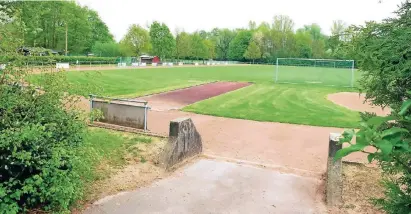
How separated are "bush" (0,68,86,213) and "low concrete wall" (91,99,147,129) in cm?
507

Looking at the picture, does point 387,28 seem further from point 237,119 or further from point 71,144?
point 237,119

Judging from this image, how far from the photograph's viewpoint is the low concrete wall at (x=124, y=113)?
10258 mm

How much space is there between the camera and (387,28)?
410cm

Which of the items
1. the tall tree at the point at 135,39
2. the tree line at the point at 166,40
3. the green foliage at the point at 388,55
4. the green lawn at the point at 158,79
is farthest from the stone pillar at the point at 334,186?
the tall tree at the point at 135,39

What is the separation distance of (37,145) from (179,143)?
3.52 metres

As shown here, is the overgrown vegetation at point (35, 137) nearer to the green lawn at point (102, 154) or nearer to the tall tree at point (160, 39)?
the green lawn at point (102, 154)

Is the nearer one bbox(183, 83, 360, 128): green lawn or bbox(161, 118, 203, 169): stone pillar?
bbox(161, 118, 203, 169): stone pillar

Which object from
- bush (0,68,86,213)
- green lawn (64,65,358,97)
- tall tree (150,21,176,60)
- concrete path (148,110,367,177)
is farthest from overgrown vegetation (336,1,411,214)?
tall tree (150,21,176,60)

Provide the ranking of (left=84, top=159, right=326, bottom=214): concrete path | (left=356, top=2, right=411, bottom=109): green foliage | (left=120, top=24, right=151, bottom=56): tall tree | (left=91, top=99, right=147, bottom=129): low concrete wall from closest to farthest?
(left=356, top=2, right=411, bottom=109): green foliage → (left=84, top=159, right=326, bottom=214): concrete path → (left=91, top=99, right=147, bottom=129): low concrete wall → (left=120, top=24, right=151, bottom=56): tall tree

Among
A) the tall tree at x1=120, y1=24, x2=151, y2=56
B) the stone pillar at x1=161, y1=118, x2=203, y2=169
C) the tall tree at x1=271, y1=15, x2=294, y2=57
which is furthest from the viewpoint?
the tall tree at x1=271, y1=15, x2=294, y2=57

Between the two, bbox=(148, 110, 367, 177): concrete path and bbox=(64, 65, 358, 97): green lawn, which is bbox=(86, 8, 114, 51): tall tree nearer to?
bbox=(64, 65, 358, 97): green lawn

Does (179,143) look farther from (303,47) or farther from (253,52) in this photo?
(253,52)

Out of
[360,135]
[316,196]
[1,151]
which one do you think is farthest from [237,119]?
[360,135]

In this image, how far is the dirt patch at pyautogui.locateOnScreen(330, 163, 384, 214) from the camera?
5416mm
